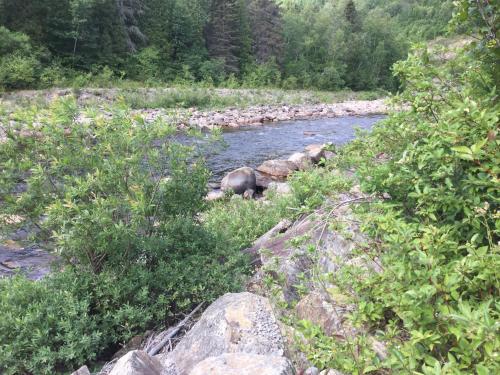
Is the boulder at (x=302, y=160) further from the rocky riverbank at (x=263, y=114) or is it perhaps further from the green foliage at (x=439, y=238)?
the green foliage at (x=439, y=238)

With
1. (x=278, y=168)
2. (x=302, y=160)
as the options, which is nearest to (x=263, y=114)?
(x=302, y=160)

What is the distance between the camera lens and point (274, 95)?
32.8 metres

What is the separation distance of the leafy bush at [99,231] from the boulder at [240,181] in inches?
230

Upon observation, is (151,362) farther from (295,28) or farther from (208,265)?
(295,28)

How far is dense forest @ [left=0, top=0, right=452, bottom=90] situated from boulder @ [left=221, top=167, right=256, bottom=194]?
1014cm

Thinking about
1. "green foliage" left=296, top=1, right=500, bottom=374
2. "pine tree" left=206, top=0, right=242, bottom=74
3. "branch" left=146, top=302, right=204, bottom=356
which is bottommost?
"branch" left=146, top=302, right=204, bottom=356

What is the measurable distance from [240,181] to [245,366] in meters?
8.36

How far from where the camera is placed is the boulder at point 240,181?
34.5 feet

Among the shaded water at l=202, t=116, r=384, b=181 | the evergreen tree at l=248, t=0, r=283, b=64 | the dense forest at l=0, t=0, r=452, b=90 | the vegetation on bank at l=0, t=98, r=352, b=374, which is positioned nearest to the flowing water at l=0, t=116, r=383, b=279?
the shaded water at l=202, t=116, r=384, b=181

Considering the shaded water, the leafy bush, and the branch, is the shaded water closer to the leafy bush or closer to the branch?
the leafy bush

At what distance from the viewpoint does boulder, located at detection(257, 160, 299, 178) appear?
11.8 meters

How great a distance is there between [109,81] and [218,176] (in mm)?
19595

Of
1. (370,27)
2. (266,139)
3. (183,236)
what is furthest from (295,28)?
(183,236)

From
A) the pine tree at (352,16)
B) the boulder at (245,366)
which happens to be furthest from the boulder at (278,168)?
the pine tree at (352,16)
